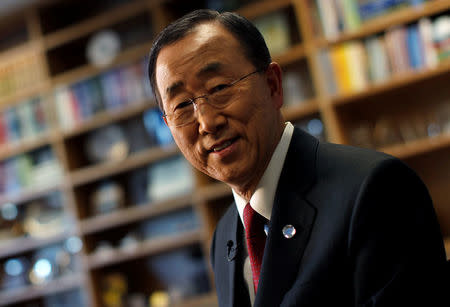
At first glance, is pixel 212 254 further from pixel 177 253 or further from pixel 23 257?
pixel 23 257

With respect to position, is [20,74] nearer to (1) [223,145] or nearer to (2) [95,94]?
(2) [95,94]

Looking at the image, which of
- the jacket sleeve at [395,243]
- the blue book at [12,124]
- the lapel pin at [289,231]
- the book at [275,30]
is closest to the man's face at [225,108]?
the lapel pin at [289,231]

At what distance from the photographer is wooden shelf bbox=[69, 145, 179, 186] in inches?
147

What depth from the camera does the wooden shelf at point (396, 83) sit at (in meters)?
3.09

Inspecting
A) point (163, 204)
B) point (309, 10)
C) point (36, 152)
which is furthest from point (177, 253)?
point (309, 10)

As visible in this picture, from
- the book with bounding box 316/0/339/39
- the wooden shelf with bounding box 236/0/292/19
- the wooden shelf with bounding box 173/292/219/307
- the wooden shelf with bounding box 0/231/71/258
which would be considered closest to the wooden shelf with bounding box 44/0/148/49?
the wooden shelf with bounding box 236/0/292/19

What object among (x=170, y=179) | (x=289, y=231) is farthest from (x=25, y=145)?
(x=289, y=231)

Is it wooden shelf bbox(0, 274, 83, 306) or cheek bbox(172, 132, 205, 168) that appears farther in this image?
wooden shelf bbox(0, 274, 83, 306)

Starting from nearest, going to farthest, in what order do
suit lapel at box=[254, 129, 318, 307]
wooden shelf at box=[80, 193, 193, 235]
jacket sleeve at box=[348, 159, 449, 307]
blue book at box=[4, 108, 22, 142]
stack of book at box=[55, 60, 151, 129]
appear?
1. jacket sleeve at box=[348, 159, 449, 307]
2. suit lapel at box=[254, 129, 318, 307]
3. wooden shelf at box=[80, 193, 193, 235]
4. stack of book at box=[55, 60, 151, 129]
5. blue book at box=[4, 108, 22, 142]

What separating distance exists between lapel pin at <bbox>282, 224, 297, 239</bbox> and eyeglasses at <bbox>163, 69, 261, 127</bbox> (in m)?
0.26

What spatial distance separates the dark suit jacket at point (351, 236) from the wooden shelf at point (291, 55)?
2.50 m

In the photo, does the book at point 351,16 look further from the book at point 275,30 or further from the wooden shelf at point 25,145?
the wooden shelf at point 25,145

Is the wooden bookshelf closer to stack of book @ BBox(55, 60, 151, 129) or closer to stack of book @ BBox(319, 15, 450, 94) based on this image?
stack of book @ BBox(55, 60, 151, 129)

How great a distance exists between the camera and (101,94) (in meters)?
3.98
